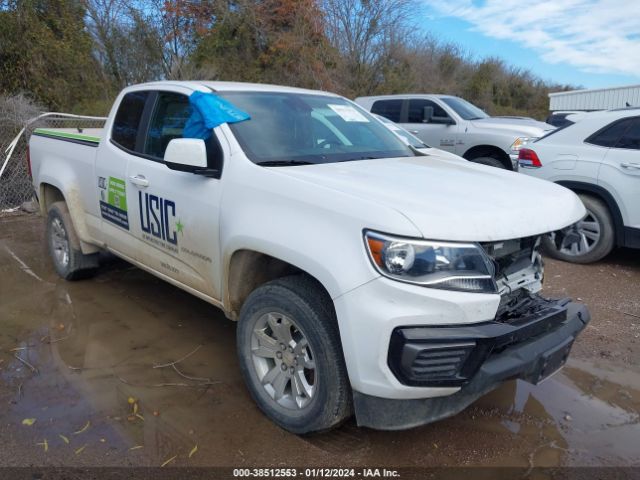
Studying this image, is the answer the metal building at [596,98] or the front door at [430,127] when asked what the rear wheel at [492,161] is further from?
the metal building at [596,98]

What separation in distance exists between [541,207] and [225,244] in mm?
1714

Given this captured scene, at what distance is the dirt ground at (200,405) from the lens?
9.16 feet

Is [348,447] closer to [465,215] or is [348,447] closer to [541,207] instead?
[465,215]

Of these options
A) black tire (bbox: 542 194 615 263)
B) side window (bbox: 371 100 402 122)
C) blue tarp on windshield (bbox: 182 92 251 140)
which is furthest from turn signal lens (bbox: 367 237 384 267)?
side window (bbox: 371 100 402 122)

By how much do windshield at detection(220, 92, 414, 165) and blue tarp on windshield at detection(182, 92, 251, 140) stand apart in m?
0.06

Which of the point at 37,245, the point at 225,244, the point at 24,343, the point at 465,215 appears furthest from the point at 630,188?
the point at 37,245

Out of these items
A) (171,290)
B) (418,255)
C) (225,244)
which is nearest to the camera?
(418,255)

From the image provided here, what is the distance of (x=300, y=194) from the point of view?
2.72 meters

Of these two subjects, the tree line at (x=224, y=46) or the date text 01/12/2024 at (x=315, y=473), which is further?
the tree line at (x=224, y=46)

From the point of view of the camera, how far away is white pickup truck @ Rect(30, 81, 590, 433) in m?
2.33

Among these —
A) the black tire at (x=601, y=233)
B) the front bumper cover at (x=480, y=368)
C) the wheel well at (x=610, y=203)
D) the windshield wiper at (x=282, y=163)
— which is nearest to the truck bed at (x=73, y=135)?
the windshield wiper at (x=282, y=163)

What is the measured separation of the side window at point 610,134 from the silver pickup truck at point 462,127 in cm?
273

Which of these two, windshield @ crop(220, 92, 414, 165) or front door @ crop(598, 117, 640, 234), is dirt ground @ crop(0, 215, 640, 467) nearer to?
front door @ crop(598, 117, 640, 234)

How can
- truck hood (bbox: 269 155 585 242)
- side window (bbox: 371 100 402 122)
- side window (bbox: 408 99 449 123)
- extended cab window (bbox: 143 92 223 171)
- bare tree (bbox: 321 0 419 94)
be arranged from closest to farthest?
truck hood (bbox: 269 155 585 242) < extended cab window (bbox: 143 92 223 171) < side window (bbox: 408 99 449 123) < side window (bbox: 371 100 402 122) < bare tree (bbox: 321 0 419 94)
